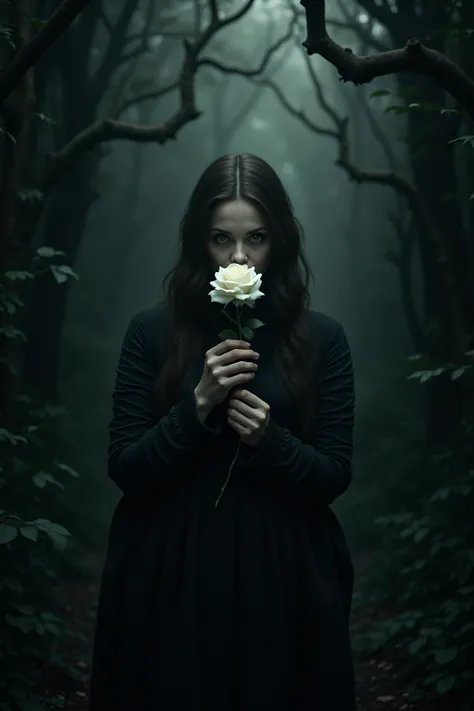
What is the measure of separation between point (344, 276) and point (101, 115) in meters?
18.8

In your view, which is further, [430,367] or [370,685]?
[370,685]

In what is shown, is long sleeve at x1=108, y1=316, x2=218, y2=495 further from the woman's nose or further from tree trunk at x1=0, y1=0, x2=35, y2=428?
tree trunk at x1=0, y1=0, x2=35, y2=428

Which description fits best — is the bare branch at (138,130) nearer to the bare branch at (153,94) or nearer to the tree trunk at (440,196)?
the bare branch at (153,94)

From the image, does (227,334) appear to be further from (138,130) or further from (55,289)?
(55,289)

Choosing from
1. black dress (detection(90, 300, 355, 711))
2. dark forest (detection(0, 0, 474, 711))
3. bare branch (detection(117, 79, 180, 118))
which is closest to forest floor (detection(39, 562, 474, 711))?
dark forest (detection(0, 0, 474, 711))

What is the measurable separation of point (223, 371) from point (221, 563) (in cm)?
58

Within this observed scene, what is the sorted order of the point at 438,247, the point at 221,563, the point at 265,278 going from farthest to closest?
1. the point at 438,247
2. the point at 265,278
3. the point at 221,563

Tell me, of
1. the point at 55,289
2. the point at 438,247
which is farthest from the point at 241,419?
the point at 55,289

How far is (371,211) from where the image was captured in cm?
2222

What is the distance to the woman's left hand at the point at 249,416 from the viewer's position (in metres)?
2.52

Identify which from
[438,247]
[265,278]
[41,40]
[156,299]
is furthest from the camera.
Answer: [438,247]

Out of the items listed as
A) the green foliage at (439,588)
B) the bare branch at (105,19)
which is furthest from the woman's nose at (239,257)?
the bare branch at (105,19)

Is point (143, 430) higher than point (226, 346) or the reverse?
the reverse

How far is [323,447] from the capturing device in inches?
106
